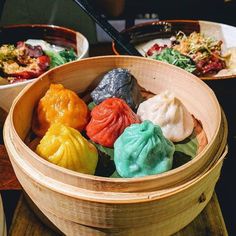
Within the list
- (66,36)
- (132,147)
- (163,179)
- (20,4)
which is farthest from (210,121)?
(20,4)

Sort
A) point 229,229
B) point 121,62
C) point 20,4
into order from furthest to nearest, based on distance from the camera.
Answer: point 20,4, point 229,229, point 121,62

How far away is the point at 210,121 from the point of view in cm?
164

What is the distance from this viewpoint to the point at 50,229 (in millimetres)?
1516

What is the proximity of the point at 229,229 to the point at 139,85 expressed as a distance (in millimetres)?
1127

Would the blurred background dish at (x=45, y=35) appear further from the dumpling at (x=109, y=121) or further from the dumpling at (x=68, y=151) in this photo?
the dumpling at (x=68, y=151)

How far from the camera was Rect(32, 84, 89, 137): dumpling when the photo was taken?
5.47ft

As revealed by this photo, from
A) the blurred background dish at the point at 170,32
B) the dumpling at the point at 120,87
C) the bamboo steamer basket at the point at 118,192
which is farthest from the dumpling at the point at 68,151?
the blurred background dish at the point at 170,32

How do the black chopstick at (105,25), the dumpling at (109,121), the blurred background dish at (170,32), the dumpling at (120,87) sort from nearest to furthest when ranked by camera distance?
the dumpling at (109,121) → the dumpling at (120,87) → the black chopstick at (105,25) → the blurred background dish at (170,32)

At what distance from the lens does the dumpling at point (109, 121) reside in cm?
165

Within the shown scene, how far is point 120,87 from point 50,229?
2.55 feet

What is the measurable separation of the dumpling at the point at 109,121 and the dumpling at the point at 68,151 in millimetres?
173

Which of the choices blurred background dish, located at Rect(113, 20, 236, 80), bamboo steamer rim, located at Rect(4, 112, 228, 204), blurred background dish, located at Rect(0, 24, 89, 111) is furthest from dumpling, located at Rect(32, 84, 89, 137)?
blurred background dish, located at Rect(113, 20, 236, 80)

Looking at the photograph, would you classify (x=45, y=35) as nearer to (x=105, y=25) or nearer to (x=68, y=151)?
(x=105, y=25)

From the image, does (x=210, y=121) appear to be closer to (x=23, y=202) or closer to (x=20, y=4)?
(x=23, y=202)
